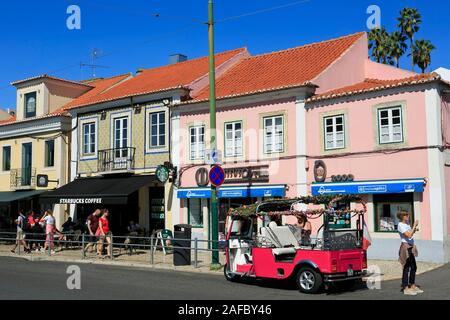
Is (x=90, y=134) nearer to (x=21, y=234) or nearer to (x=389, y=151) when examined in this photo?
(x=21, y=234)

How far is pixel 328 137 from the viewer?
1905 centimetres

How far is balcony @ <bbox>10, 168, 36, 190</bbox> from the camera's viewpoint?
28.4m

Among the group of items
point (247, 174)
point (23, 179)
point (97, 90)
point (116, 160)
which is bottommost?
point (247, 174)

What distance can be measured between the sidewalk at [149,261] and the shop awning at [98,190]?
2360 mm

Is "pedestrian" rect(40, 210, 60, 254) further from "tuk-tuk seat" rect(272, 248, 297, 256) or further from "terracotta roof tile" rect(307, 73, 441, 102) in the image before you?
"tuk-tuk seat" rect(272, 248, 297, 256)

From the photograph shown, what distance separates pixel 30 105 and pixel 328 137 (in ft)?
57.6

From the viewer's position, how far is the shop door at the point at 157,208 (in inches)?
926

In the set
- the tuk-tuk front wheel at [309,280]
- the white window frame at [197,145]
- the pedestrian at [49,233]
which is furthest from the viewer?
the white window frame at [197,145]

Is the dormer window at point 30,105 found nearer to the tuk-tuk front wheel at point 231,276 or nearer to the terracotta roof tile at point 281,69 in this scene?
the terracotta roof tile at point 281,69

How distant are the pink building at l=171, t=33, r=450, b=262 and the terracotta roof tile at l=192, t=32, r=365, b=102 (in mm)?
70

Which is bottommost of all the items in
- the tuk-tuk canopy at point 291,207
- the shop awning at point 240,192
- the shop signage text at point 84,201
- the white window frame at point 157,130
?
the tuk-tuk canopy at point 291,207

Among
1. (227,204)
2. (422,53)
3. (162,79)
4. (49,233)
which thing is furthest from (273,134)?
(422,53)

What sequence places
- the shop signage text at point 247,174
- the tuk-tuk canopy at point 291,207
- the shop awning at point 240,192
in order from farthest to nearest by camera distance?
the shop signage text at point 247,174
the shop awning at point 240,192
the tuk-tuk canopy at point 291,207

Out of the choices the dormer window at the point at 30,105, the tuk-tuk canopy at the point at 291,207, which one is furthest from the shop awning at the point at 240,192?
the dormer window at the point at 30,105
